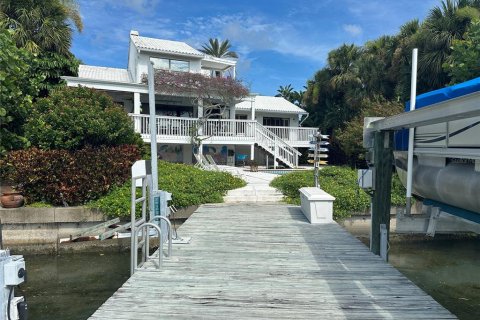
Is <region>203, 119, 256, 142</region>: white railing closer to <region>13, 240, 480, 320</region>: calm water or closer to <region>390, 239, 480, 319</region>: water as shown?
<region>13, 240, 480, 320</region>: calm water

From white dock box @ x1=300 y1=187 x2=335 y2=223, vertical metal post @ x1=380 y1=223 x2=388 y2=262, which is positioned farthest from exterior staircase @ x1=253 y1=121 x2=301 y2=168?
vertical metal post @ x1=380 y1=223 x2=388 y2=262

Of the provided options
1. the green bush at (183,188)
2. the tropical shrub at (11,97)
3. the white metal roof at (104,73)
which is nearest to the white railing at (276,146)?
the green bush at (183,188)

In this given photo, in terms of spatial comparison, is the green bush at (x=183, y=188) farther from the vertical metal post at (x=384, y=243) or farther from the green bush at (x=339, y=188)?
the vertical metal post at (x=384, y=243)

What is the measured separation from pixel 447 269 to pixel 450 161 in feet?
15.9

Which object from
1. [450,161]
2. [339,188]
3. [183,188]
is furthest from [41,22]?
[450,161]

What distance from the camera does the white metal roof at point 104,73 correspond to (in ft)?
66.3

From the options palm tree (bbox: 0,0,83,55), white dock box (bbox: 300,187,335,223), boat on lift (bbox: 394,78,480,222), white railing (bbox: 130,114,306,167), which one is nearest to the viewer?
boat on lift (bbox: 394,78,480,222)

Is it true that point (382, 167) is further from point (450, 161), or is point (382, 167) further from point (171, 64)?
point (171, 64)

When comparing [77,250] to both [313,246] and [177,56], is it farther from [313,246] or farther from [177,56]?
[177,56]

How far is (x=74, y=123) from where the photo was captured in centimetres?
1095

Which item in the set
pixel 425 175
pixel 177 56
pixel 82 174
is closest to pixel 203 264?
pixel 425 175

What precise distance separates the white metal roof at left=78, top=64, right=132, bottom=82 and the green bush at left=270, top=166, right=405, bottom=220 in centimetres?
1224

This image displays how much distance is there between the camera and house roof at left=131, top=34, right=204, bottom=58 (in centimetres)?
1977

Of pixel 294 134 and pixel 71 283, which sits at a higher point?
pixel 294 134
